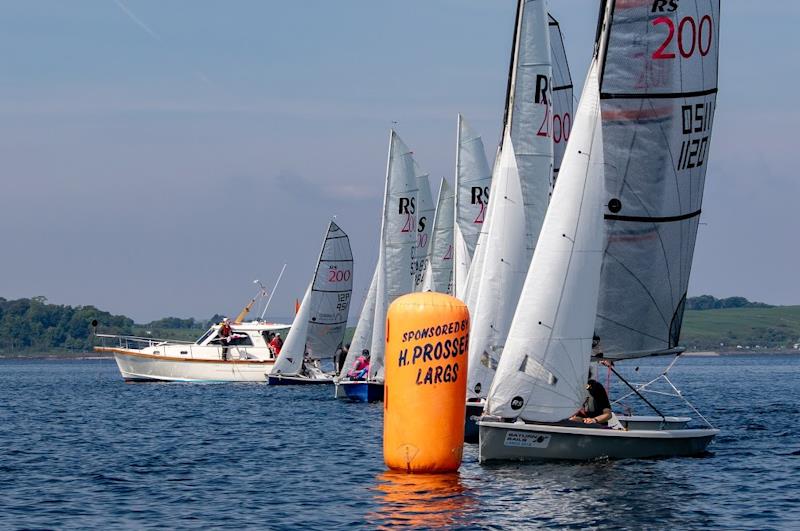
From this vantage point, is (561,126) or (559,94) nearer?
(561,126)

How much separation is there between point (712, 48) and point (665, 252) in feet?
14.0

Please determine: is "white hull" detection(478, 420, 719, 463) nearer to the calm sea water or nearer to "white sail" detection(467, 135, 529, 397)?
the calm sea water

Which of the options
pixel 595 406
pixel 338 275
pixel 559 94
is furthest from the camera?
pixel 338 275

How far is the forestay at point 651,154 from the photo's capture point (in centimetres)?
2527

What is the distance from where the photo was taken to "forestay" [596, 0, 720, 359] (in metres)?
25.3

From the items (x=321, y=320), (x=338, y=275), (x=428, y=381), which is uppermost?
(x=338, y=275)

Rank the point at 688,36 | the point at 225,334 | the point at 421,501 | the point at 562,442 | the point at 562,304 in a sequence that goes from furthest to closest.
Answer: the point at 225,334, the point at 688,36, the point at 562,442, the point at 562,304, the point at 421,501

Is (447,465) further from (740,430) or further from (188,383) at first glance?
(188,383)

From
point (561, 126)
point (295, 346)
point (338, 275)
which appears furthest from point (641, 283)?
point (338, 275)

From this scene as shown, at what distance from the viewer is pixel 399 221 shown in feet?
Answer: 176

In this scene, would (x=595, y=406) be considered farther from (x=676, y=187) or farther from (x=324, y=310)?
(x=324, y=310)

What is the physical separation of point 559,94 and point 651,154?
10183 mm

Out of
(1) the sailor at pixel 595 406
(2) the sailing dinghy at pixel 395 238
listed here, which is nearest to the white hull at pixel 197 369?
(2) the sailing dinghy at pixel 395 238

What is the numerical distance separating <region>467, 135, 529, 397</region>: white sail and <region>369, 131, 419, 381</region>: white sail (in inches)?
870
